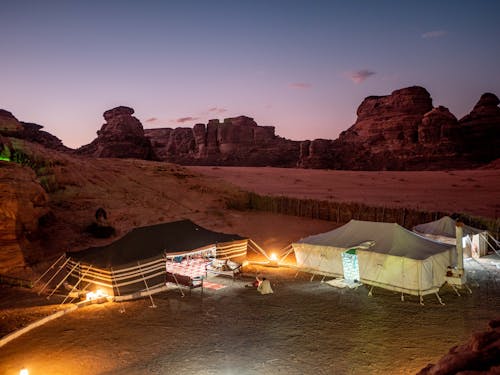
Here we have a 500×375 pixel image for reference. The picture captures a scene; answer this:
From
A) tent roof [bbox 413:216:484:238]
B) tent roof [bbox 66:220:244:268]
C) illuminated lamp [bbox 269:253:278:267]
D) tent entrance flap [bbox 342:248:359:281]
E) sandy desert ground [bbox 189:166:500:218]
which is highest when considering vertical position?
sandy desert ground [bbox 189:166:500:218]

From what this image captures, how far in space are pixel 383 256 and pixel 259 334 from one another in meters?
6.18

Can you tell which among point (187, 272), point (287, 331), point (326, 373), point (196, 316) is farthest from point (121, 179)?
point (326, 373)

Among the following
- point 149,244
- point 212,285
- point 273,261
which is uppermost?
point 149,244

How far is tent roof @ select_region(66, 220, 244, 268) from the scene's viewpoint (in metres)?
15.2

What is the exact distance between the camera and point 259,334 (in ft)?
37.9

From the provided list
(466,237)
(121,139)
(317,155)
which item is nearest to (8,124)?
(121,139)

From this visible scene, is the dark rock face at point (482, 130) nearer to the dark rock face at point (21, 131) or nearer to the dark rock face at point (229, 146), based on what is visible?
the dark rock face at point (229, 146)

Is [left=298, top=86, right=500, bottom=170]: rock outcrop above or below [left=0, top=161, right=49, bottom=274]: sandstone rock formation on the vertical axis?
above

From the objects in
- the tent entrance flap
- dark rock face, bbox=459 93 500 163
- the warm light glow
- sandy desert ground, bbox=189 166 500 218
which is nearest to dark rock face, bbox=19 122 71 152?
sandy desert ground, bbox=189 166 500 218

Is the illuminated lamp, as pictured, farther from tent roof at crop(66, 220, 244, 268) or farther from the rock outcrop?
the rock outcrop

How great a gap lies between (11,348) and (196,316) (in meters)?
5.19

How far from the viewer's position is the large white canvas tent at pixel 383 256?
1439cm

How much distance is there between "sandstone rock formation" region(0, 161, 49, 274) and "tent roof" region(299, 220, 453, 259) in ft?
42.9

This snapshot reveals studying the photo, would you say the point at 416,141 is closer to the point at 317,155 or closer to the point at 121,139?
the point at 317,155
